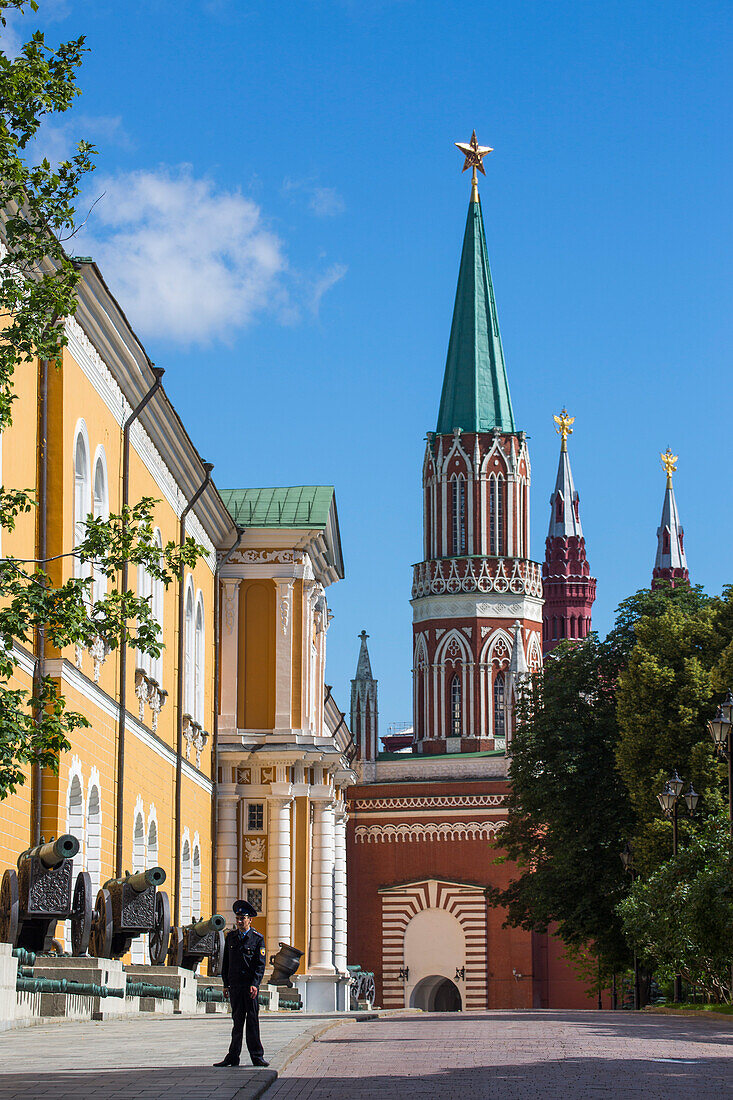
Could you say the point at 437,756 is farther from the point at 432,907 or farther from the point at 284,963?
the point at 284,963

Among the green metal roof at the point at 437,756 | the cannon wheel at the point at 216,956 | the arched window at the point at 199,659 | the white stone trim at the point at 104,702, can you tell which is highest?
the arched window at the point at 199,659

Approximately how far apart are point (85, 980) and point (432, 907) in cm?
5180

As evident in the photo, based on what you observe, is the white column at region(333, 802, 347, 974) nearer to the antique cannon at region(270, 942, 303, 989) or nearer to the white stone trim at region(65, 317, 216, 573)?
the antique cannon at region(270, 942, 303, 989)

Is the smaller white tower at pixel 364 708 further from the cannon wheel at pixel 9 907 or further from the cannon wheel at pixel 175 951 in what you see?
the cannon wheel at pixel 9 907

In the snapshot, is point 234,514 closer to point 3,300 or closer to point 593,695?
point 593,695

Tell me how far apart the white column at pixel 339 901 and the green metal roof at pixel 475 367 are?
3573 centimetres

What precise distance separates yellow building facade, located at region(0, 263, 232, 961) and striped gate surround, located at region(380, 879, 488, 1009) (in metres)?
31.5

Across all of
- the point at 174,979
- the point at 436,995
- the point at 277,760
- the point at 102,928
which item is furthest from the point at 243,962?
the point at 436,995

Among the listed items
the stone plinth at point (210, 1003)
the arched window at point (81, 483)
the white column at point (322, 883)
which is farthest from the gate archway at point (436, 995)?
the arched window at point (81, 483)

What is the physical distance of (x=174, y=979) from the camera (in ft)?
81.3

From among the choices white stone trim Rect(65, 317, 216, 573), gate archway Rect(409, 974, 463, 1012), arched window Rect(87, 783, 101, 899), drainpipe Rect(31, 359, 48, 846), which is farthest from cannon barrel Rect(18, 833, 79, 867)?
gate archway Rect(409, 974, 463, 1012)

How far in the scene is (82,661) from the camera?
25469mm

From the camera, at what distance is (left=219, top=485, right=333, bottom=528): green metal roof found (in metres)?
44.0

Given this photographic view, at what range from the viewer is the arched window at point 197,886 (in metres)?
38.1
